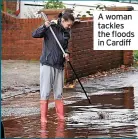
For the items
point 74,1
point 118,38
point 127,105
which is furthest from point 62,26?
point 74,1

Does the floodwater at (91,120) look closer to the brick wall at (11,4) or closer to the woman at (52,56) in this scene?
the woman at (52,56)

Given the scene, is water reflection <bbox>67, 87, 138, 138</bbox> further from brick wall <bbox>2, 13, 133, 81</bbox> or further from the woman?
brick wall <bbox>2, 13, 133, 81</bbox>

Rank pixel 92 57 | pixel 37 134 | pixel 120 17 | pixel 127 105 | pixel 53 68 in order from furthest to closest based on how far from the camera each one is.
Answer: pixel 92 57, pixel 120 17, pixel 127 105, pixel 53 68, pixel 37 134

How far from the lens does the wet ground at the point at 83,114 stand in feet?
29.0

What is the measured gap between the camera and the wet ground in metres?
8.84

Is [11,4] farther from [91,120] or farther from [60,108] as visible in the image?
[91,120]

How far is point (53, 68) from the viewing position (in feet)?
31.5

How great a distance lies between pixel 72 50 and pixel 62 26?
19.2 ft

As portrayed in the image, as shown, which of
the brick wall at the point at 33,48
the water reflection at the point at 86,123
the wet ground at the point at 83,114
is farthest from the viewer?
the brick wall at the point at 33,48

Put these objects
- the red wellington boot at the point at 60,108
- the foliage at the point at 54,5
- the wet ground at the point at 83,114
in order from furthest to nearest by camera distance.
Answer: the foliage at the point at 54,5, the red wellington boot at the point at 60,108, the wet ground at the point at 83,114

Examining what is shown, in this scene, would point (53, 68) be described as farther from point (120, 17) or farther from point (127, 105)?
point (120, 17)

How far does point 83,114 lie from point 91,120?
661 mm

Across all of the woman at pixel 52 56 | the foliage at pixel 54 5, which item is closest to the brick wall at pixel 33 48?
the foliage at pixel 54 5

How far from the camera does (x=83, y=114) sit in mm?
10547
